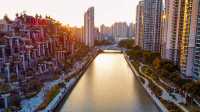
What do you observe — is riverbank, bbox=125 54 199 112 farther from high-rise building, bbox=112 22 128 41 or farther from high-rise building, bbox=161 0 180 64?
high-rise building, bbox=112 22 128 41

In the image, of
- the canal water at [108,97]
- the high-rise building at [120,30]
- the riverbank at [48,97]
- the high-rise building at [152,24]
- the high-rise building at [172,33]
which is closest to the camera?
the riverbank at [48,97]

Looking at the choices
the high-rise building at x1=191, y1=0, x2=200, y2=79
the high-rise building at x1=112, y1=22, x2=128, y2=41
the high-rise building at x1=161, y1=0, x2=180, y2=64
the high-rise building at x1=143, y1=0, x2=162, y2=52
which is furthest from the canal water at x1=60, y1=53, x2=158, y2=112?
the high-rise building at x1=112, y1=22, x2=128, y2=41

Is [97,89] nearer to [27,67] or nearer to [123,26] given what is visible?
[27,67]

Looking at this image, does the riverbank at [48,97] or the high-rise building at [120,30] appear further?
the high-rise building at [120,30]

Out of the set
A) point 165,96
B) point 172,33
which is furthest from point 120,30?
point 165,96

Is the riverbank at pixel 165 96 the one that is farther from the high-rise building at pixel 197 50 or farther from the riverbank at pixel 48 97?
the riverbank at pixel 48 97

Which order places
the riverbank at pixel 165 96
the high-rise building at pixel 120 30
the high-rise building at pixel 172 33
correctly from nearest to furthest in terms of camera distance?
the riverbank at pixel 165 96, the high-rise building at pixel 172 33, the high-rise building at pixel 120 30

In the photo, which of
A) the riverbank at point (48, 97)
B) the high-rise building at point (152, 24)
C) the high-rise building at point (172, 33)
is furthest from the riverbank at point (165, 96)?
the high-rise building at point (152, 24)

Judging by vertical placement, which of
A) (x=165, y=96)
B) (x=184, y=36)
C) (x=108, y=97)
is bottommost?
(x=108, y=97)

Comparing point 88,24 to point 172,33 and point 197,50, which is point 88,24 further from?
point 197,50
